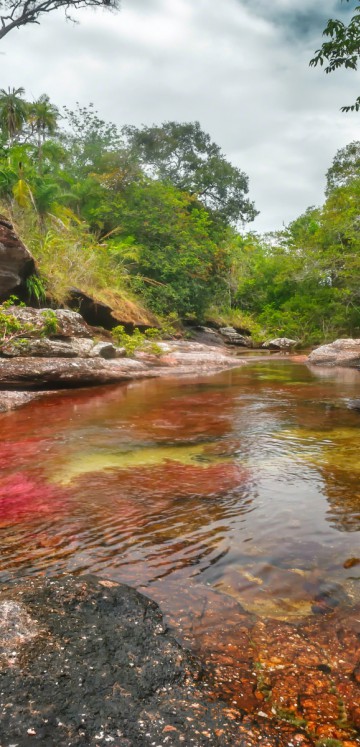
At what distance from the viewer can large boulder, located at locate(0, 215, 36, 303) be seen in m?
9.91

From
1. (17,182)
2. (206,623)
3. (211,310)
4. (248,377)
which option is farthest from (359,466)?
(211,310)

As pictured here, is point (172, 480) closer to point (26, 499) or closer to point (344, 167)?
point (26, 499)

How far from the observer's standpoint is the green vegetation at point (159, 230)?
15.4m

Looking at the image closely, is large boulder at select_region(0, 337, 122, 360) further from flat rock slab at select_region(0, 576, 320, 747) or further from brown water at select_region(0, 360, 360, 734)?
flat rock slab at select_region(0, 576, 320, 747)

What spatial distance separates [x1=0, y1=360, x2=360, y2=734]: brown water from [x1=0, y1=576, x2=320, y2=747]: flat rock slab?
29 centimetres

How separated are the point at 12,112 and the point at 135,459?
92.1 feet

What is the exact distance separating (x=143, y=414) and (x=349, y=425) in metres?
3.06

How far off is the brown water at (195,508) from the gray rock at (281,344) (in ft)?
78.2

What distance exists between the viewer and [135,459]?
452cm

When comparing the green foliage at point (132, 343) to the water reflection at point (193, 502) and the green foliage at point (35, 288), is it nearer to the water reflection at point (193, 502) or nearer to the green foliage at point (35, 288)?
the green foliage at point (35, 288)

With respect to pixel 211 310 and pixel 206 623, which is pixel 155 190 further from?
pixel 206 623

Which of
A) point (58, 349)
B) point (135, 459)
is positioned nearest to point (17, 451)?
point (135, 459)

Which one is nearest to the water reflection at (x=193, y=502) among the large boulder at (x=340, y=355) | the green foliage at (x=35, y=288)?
the green foliage at (x=35, y=288)

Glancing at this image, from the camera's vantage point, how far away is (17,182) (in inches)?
573
